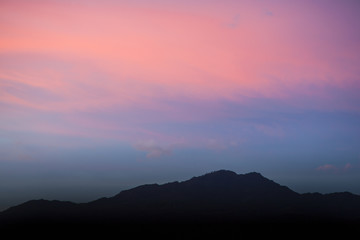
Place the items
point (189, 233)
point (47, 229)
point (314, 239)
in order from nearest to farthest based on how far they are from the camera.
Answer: point (314, 239)
point (189, 233)
point (47, 229)

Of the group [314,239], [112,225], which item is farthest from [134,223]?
[314,239]

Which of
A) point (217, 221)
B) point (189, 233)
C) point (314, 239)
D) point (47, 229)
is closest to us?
point (314, 239)

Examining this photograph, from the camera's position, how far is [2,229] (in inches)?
7657

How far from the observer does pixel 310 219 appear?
19875 centimetres

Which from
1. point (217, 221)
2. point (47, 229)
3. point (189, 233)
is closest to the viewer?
point (189, 233)

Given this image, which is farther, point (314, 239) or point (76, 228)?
point (76, 228)

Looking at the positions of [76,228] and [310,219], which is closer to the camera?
[76,228]

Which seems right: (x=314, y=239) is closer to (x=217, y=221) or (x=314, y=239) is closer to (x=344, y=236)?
(x=344, y=236)

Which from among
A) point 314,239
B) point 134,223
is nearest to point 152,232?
point 134,223

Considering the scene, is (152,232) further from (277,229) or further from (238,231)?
(277,229)

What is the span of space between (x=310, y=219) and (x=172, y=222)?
67.1 m

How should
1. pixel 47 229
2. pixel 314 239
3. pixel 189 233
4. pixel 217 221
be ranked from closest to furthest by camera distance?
pixel 314 239
pixel 189 233
pixel 47 229
pixel 217 221

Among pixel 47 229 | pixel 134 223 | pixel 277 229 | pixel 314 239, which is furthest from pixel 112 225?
pixel 314 239

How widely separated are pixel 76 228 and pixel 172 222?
44878 millimetres
